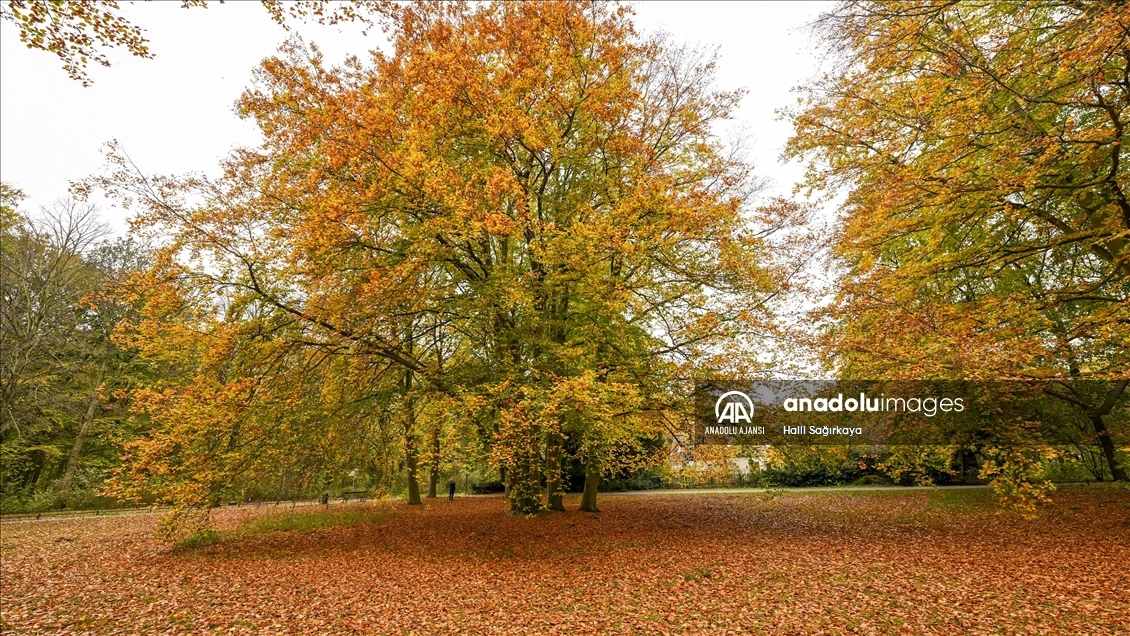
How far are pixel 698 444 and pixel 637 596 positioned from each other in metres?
3.95

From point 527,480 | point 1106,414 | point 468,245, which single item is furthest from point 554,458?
point 1106,414

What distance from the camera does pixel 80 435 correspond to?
74.5 ft

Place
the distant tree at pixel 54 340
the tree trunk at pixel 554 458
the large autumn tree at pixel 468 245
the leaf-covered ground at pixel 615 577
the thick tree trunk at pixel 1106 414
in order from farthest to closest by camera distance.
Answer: the distant tree at pixel 54 340 → the thick tree trunk at pixel 1106 414 → the tree trunk at pixel 554 458 → the large autumn tree at pixel 468 245 → the leaf-covered ground at pixel 615 577

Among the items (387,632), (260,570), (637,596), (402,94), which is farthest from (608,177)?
(260,570)

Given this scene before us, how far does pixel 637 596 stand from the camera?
295 inches

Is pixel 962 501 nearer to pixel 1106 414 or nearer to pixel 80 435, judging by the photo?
pixel 1106 414

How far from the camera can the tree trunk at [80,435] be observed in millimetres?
21938

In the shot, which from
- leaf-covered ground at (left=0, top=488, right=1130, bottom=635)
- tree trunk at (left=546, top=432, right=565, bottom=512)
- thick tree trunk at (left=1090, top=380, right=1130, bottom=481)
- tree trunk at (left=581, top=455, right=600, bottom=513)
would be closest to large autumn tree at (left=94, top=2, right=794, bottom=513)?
tree trunk at (left=546, top=432, right=565, bottom=512)

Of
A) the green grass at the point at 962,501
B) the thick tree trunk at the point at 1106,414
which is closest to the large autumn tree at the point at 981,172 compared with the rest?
the thick tree trunk at the point at 1106,414

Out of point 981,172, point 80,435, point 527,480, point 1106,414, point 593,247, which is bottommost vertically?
point 527,480

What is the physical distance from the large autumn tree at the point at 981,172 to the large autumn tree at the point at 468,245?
235 centimetres

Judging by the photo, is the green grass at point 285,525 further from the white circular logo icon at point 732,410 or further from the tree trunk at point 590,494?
the white circular logo icon at point 732,410

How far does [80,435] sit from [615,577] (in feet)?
88.1

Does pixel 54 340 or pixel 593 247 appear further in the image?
pixel 54 340
